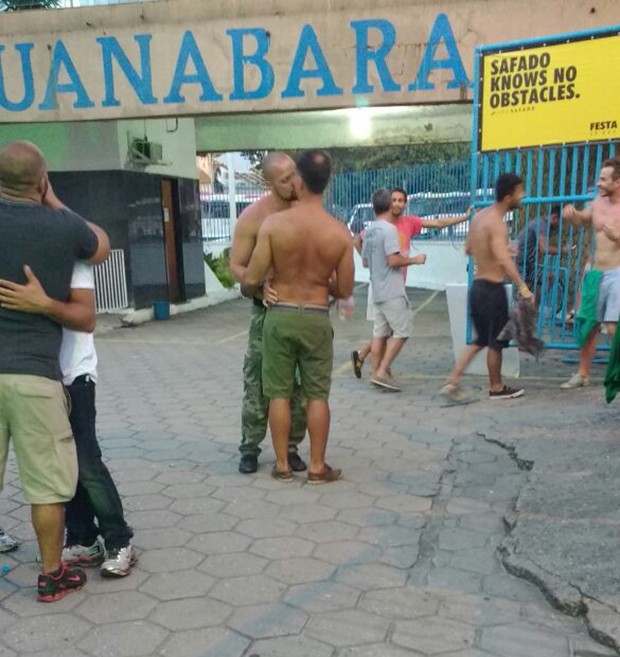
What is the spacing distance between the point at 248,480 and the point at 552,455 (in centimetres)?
183

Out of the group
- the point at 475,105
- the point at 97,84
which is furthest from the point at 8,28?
the point at 475,105

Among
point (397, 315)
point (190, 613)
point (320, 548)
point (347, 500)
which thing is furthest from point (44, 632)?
point (397, 315)

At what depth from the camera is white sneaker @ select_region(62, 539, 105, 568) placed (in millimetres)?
3020

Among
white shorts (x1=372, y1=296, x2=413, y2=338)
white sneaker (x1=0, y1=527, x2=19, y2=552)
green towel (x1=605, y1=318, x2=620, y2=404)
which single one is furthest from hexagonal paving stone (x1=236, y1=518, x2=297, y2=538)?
white shorts (x1=372, y1=296, x2=413, y2=338)

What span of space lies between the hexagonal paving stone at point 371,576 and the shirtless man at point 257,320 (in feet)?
3.95

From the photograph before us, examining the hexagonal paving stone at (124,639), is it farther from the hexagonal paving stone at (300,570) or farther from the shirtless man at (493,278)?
the shirtless man at (493,278)

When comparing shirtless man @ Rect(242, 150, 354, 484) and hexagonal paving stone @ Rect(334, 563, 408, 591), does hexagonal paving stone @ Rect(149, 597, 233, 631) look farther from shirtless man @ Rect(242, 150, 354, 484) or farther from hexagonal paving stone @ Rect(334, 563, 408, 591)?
shirtless man @ Rect(242, 150, 354, 484)

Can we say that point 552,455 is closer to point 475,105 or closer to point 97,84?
point 475,105

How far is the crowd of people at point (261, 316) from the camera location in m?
2.55

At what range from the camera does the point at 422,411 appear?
17.7 feet

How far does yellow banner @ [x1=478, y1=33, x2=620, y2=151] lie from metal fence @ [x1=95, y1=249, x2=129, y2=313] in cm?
642

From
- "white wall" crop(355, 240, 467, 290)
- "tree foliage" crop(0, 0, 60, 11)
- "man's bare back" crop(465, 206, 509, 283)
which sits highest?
"tree foliage" crop(0, 0, 60, 11)

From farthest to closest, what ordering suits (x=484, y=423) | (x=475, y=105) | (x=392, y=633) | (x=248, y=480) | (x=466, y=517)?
(x=475, y=105) → (x=484, y=423) → (x=248, y=480) → (x=466, y=517) → (x=392, y=633)

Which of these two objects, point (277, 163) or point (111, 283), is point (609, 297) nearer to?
point (277, 163)
